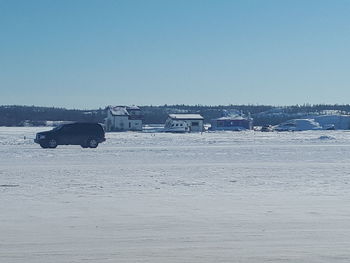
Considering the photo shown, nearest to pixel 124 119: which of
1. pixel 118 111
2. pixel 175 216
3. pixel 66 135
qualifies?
pixel 118 111

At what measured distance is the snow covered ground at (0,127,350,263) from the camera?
8664 mm

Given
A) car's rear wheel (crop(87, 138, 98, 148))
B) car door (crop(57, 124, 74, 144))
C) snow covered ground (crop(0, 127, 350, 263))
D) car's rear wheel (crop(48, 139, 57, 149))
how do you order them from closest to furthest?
snow covered ground (crop(0, 127, 350, 263)) → car's rear wheel (crop(48, 139, 57, 149)) → car door (crop(57, 124, 74, 144)) → car's rear wheel (crop(87, 138, 98, 148))

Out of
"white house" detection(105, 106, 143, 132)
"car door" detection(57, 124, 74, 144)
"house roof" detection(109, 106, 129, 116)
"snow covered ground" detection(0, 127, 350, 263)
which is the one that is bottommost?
"snow covered ground" detection(0, 127, 350, 263)

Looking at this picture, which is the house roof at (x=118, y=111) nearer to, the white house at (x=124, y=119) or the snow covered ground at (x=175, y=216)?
the white house at (x=124, y=119)

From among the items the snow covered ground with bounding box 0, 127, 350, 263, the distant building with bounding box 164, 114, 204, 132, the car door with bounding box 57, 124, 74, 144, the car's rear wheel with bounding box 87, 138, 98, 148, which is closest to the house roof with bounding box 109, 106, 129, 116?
the distant building with bounding box 164, 114, 204, 132

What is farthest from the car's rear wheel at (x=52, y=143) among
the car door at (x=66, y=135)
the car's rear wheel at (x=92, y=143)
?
the car's rear wheel at (x=92, y=143)

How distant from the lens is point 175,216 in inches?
452

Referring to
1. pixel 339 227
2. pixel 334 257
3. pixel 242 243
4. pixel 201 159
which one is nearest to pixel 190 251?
pixel 242 243

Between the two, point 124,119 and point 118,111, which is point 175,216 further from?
point 118,111

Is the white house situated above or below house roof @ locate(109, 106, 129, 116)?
below

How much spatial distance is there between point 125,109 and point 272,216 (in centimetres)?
10899

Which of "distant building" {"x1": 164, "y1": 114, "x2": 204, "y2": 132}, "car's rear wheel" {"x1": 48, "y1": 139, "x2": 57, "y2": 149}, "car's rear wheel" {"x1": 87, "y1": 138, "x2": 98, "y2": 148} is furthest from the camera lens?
"distant building" {"x1": 164, "y1": 114, "x2": 204, "y2": 132}

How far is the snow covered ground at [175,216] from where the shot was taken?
8.66 metres

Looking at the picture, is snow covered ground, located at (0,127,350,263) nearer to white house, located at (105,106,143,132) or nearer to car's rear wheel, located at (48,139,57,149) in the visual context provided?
car's rear wheel, located at (48,139,57,149)
